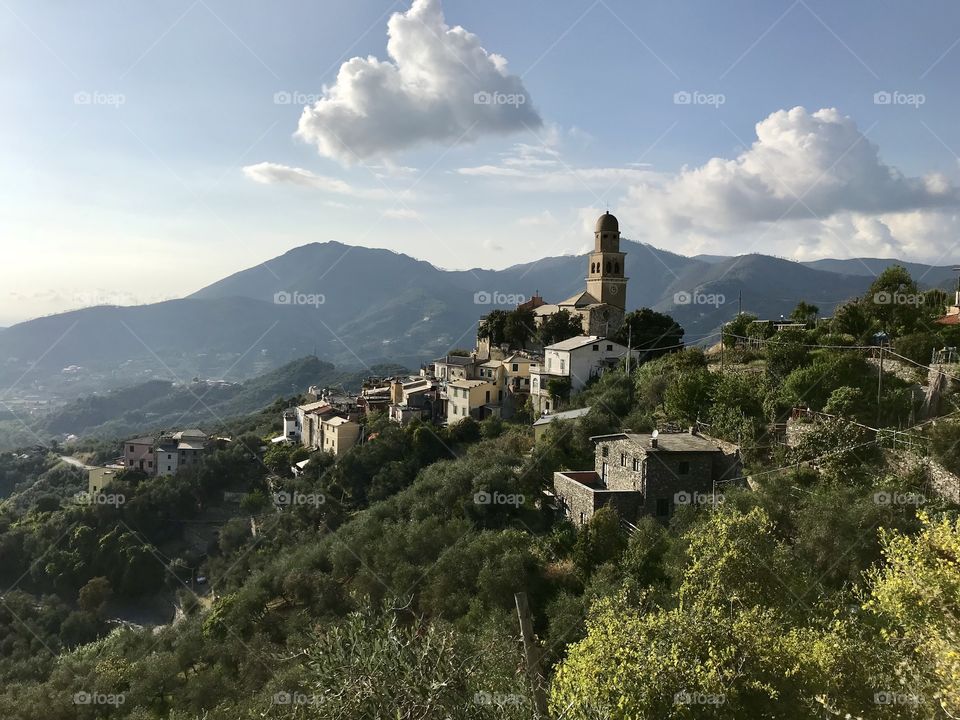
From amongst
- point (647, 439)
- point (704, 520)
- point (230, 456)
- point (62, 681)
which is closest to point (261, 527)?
point (230, 456)

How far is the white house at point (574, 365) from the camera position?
37.6 meters

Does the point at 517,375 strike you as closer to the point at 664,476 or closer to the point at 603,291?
the point at 603,291

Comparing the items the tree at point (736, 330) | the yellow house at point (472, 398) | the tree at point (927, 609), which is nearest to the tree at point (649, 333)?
the tree at point (736, 330)

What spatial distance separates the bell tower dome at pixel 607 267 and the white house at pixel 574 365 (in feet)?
38.4

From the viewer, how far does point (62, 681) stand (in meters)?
23.5

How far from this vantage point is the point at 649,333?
39875mm

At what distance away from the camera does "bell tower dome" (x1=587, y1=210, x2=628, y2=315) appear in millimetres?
50531

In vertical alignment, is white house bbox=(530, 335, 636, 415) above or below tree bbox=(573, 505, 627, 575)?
above

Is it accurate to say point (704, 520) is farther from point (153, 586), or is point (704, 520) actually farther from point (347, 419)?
point (153, 586)

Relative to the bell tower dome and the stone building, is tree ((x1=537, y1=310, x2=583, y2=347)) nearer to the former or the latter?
the bell tower dome

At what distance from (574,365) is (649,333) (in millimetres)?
6042

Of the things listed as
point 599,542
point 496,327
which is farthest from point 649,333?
point 599,542

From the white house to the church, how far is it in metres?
8.67

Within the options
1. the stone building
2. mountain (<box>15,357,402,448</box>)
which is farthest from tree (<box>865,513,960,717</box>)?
mountain (<box>15,357,402,448</box>)
